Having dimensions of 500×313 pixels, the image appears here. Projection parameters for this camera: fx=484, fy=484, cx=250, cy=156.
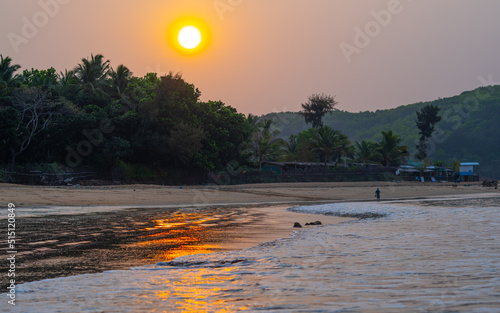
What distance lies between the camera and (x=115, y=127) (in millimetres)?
45375

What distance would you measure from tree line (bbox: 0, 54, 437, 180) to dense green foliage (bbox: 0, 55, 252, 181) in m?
0.08

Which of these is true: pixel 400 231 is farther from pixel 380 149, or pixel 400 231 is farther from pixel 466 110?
pixel 466 110

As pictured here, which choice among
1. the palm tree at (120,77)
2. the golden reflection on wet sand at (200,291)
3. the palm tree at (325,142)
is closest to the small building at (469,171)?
the palm tree at (325,142)

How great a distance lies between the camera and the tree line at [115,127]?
125ft

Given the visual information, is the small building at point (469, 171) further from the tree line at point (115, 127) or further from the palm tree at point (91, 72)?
the palm tree at point (91, 72)

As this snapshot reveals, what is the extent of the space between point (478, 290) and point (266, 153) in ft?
183

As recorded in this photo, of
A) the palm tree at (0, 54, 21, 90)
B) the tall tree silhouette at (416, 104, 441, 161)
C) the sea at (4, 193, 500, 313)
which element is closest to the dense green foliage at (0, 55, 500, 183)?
the palm tree at (0, 54, 21, 90)

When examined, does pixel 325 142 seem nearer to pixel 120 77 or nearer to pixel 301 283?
pixel 120 77

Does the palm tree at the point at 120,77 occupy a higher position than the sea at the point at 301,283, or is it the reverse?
the palm tree at the point at 120,77

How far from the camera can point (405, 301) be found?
5508 millimetres

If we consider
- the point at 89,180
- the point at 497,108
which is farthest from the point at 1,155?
the point at 497,108

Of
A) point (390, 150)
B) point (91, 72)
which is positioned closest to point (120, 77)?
point (91, 72)

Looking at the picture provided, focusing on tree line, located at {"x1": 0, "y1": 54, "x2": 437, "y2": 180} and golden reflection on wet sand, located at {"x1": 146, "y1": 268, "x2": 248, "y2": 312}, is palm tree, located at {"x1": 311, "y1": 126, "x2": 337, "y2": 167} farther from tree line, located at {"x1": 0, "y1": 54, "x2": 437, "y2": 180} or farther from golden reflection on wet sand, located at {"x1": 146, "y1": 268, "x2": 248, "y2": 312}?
golden reflection on wet sand, located at {"x1": 146, "y1": 268, "x2": 248, "y2": 312}

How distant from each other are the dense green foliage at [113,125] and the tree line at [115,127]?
0.27 feet
